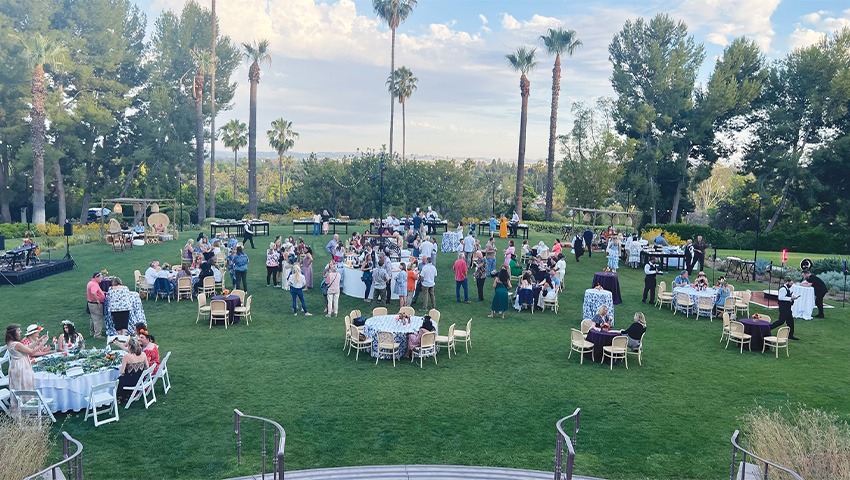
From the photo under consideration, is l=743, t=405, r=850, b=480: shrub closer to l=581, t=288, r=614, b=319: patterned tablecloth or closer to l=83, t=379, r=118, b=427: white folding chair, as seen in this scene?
l=581, t=288, r=614, b=319: patterned tablecloth

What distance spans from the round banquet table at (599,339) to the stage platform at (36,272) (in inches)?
730

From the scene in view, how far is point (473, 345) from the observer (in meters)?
14.1

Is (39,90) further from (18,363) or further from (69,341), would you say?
(18,363)

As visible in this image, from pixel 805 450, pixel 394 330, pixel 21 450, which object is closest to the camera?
pixel 21 450

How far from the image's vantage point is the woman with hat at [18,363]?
882cm

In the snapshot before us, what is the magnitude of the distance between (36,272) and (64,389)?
1396 centimetres

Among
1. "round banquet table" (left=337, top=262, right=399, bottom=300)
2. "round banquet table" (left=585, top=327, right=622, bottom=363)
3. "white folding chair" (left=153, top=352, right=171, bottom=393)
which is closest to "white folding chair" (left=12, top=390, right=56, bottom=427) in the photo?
"white folding chair" (left=153, top=352, right=171, bottom=393)

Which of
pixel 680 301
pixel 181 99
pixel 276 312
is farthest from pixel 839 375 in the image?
pixel 181 99

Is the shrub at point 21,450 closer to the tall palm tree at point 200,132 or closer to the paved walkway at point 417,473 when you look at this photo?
the paved walkway at point 417,473

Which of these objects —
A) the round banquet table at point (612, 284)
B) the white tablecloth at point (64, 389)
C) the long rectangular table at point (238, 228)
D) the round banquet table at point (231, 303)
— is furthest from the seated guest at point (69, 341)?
the long rectangular table at point (238, 228)

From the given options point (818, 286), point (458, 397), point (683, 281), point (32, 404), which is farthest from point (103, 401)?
point (818, 286)

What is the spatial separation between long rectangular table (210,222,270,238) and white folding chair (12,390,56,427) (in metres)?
22.3

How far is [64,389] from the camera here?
936cm

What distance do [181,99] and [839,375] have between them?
162 ft
